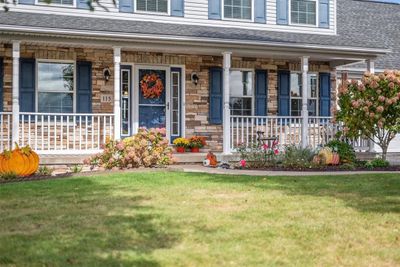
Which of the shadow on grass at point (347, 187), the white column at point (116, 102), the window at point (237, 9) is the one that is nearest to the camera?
the shadow on grass at point (347, 187)

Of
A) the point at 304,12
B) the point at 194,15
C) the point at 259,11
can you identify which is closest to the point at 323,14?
the point at 304,12

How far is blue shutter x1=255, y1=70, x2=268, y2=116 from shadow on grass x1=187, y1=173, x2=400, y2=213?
16.5ft

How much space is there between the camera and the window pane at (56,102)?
507 inches

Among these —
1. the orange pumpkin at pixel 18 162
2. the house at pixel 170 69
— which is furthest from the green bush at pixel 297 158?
the orange pumpkin at pixel 18 162

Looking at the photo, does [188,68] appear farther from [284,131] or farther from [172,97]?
Result: [284,131]

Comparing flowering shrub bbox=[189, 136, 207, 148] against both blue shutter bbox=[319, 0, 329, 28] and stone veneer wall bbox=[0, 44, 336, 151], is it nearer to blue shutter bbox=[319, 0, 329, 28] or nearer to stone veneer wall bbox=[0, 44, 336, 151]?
stone veneer wall bbox=[0, 44, 336, 151]

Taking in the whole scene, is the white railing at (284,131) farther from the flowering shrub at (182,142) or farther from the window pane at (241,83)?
the flowering shrub at (182,142)

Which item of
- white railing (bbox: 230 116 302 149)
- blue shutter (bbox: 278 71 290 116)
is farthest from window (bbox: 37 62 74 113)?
blue shutter (bbox: 278 71 290 116)

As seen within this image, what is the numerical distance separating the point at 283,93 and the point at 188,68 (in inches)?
114

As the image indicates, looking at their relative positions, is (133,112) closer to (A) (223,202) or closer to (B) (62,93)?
(B) (62,93)

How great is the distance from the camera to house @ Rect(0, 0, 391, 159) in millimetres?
12133

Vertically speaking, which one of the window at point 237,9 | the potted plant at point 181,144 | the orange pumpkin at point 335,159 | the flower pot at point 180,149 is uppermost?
the window at point 237,9

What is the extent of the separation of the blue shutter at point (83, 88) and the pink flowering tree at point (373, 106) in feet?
20.3

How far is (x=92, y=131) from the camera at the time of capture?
12.0 m
